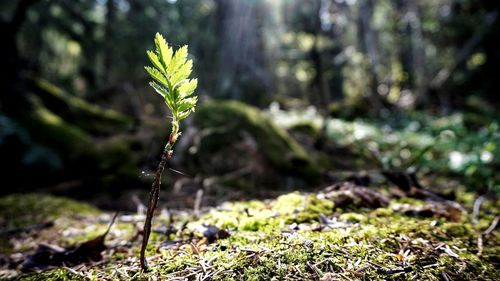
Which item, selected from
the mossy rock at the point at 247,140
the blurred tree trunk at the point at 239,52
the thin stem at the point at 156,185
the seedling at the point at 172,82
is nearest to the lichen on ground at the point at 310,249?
the thin stem at the point at 156,185

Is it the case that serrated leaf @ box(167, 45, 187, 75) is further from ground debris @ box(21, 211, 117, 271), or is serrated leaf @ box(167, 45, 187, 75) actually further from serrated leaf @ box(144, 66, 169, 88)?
ground debris @ box(21, 211, 117, 271)

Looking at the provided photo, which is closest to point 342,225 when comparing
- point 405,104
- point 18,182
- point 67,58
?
point 18,182

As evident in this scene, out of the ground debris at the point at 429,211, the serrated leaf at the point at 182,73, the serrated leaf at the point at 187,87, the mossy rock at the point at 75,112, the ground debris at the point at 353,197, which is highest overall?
the mossy rock at the point at 75,112

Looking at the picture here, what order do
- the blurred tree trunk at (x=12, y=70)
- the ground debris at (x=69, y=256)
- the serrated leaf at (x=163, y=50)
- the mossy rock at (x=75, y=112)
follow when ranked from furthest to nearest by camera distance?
the mossy rock at (x=75, y=112) < the blurred tree trunk at (x=12, y=70) < the ground debris at (x=69, y=256) < the serrated leaf at (x=163, y=50)

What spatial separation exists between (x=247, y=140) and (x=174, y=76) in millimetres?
3290

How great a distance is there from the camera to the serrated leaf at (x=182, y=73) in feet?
3.79

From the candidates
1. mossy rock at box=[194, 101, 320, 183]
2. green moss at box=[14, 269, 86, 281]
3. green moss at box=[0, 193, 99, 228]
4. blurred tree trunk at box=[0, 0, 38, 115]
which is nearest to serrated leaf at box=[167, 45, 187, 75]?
green moss at box=[14, 269, 86, 281]

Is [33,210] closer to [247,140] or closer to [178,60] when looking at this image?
[247,140]

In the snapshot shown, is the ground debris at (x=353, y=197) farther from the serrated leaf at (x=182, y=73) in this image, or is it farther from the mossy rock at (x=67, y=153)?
the mossy rock at (x=67, y=153)

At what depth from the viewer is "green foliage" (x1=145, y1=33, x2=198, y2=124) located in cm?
113

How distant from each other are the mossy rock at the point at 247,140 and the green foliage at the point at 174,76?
3072 millimetres

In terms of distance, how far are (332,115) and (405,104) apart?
15.6ft

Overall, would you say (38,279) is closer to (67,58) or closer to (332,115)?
(332,115)

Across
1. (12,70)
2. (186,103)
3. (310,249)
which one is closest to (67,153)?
(12,70)
